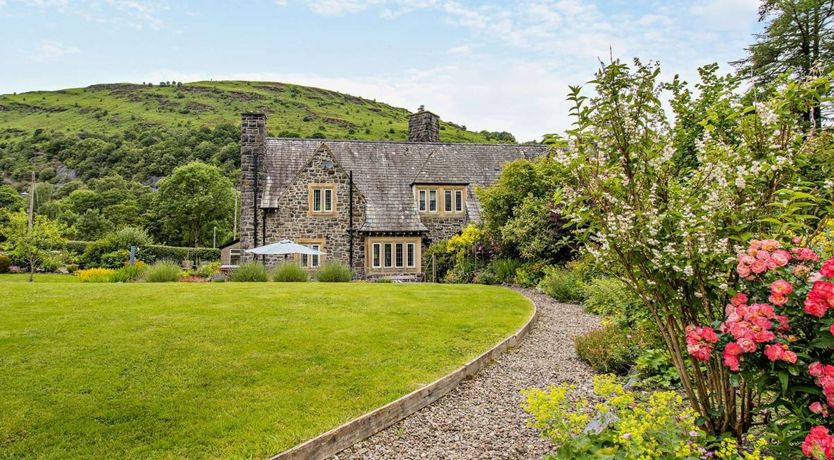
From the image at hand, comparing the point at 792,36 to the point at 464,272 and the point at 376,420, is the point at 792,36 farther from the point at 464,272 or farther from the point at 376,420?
the point at 376,420

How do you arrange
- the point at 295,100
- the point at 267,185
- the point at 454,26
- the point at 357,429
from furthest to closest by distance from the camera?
the point at 295,100 → the point at 267,185 → the point at 454,26 → the point at 357,429

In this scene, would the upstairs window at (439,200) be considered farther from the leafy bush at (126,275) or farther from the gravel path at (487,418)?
the gravel path at (487,418)

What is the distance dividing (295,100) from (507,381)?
12863 cm

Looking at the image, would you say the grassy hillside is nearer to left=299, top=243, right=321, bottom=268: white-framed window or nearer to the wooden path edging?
left=299, top=243, right=321, bottom=268: white-framed window

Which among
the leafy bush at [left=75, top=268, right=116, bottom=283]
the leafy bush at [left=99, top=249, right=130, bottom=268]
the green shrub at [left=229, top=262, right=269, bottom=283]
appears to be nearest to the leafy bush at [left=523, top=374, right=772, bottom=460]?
the green shrub at [left=229, top=262, right=269, bottom=283]

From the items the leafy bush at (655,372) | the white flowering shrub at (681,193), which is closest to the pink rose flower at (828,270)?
the white flowering shrub at (681,193)

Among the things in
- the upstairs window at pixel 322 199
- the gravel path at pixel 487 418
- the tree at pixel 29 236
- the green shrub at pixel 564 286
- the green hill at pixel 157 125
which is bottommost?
the gravel path at pixel 487 418

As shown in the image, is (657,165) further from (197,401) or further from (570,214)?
(197,401)

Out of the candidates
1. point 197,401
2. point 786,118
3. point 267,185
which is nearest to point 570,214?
point 786,118

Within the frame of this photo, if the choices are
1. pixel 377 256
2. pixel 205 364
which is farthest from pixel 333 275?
pixel 205 364

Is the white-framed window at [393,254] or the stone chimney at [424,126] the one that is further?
the stone chimney at [424,126]

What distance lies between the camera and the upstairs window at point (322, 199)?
27.4 meters

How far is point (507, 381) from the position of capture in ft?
26.5

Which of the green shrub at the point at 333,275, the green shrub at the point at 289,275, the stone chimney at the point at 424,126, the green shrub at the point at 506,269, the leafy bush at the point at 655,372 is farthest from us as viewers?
the stone chimney at the point at 424,126
